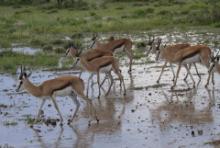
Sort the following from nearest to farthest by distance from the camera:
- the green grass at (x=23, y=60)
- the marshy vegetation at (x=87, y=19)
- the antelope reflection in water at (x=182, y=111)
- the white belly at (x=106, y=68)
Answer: the antelope reflection in water at (x=182, y=111) → the white belly at (x=106, y=68) → the green grass at (x=23, y=60) → the marshy vegetation at (x=87, y=19)

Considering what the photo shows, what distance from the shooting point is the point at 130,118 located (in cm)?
1238

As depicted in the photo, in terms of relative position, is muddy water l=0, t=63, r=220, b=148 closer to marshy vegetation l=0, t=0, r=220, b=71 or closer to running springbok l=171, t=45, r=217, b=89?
running springbok l=171, t=45, r=217, b=89

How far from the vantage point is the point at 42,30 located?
28953mm

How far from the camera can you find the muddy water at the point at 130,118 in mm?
10758

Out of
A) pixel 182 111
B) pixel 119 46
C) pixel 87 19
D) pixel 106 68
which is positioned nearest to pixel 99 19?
pixel 87 19

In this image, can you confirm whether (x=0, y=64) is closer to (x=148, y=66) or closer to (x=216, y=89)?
(x=148, y=66)

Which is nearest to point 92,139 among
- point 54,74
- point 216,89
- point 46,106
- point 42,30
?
point 46,106

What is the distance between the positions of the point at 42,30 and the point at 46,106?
1533 centimetres

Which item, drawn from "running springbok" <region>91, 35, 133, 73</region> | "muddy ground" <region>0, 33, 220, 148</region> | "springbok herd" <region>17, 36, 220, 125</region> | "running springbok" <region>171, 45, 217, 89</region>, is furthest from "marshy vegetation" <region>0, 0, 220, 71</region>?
"muddy ground" <region>0, 33, 220, 148</region>

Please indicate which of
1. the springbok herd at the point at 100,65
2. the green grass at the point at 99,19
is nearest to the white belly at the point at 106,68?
the springbok herd at the point at 100,65

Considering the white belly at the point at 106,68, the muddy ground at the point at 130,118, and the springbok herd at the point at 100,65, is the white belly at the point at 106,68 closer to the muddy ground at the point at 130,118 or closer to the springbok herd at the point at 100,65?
the springbok herd at the point at 100,65

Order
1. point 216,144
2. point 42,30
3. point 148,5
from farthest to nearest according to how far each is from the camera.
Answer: point 148,5, point 42,30, point 216,144

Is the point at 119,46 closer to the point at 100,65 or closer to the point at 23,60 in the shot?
the point at 23,60

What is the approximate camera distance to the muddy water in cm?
1076
